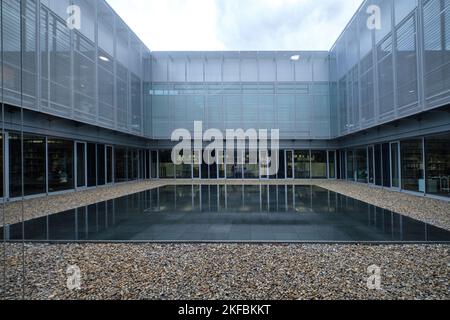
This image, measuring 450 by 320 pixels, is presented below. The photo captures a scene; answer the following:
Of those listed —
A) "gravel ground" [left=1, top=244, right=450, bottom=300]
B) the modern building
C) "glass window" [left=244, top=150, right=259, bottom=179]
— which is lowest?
"gravel ground" [left=1, top=244, right=450, bottom=300]

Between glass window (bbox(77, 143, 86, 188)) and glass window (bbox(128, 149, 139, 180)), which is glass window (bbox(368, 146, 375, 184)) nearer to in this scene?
A: glass window (bbox(128, 149, 139, 180))

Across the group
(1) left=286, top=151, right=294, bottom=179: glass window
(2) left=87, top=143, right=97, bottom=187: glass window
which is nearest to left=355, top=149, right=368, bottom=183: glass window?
(1) left=286, top=151, right=294, bottom=179: glass window

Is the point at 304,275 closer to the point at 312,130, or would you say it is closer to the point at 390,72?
the point at 390,72

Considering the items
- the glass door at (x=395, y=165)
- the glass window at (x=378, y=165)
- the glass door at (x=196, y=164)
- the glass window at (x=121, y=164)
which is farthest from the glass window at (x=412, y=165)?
the glass window at (x=121, y=164)

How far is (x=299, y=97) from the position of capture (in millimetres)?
25062

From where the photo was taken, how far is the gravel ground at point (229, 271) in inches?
143

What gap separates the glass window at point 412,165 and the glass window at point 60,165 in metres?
19.2

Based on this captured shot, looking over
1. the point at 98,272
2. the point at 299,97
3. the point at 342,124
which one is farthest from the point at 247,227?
the point at 299,97

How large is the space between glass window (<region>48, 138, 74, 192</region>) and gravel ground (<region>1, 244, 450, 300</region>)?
32.4ft

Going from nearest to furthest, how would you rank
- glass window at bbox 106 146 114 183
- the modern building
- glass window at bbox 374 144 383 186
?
the modern building → glass window at bbox 374 144 383 186 → glass window at bbox 106 146 114 183

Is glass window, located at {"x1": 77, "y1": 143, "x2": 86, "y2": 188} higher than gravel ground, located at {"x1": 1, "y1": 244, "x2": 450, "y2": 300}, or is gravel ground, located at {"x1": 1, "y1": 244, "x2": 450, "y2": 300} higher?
glass window, located at {"x1": 77, "y1": 143, "x2": 86, "y2": 188}

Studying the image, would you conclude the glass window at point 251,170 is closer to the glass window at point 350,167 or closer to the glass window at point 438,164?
the glass window at point 350,167

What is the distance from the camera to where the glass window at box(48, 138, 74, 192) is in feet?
46.9
